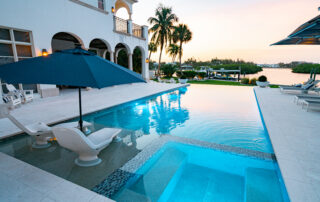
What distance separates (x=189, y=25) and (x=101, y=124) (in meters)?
29.6

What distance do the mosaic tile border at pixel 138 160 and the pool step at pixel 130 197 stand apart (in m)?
0.12

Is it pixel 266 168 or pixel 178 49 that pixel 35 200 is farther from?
pixel 178 49

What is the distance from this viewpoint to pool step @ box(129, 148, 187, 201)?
2709 mm

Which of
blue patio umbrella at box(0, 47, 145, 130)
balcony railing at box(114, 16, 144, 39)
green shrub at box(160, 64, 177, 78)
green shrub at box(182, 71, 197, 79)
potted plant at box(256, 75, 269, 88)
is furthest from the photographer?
green shrub at box(160, 64, 177, 78)

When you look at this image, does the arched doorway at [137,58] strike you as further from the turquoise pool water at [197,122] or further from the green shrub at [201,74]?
the turquoise pool water at [197,122]

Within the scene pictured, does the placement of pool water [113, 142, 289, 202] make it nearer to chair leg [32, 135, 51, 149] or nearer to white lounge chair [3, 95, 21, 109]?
chair leg [32, 135, 51, 149]

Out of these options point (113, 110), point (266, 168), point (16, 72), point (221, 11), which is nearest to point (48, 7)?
point (113, 110)

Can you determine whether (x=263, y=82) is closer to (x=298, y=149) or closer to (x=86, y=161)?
(x=298, y=149)

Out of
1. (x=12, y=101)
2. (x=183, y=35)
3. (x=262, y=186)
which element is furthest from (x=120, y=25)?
(x=183, y=35)

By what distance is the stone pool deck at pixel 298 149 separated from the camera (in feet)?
7.94

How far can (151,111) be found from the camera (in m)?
7.88

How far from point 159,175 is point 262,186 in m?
1.84

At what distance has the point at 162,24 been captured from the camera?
79.5 feet

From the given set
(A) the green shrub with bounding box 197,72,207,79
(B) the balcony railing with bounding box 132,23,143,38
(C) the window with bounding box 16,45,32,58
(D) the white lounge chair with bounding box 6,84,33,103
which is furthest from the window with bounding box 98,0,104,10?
(A) the green shrub with bounding box 197,72,207,79
